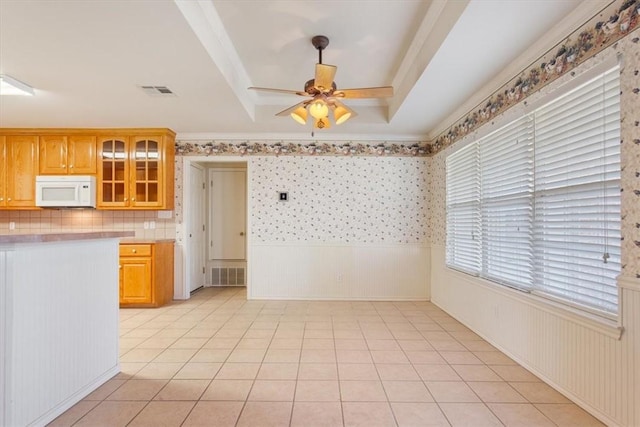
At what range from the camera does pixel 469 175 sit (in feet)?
12.0

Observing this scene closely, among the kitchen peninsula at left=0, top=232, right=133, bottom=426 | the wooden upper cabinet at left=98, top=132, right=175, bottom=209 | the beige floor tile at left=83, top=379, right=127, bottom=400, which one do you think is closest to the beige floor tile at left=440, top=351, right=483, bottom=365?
the beige floor tile at left=83, top=379, right=127, bottom=400

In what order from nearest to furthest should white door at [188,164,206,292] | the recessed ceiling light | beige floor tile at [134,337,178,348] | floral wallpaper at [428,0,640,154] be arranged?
floral wallpaper at [428,0,640,154] → the recessed ceiling light → beige floor tile at [134,337,178,348] → white door at [188,164,206,292]

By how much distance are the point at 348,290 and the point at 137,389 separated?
3105mm

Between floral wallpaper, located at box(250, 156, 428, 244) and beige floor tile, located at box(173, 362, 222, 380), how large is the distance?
2392 mm

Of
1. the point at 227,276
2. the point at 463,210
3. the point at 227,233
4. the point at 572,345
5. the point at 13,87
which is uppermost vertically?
the point at 13,87

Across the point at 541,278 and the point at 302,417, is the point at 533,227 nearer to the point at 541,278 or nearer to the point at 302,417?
the point at 541,278

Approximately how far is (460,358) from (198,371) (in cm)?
217

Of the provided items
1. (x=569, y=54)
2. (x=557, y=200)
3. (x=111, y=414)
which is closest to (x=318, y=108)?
(x=569, y=54)

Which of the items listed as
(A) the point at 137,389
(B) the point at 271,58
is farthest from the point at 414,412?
(B) the point at 271,58

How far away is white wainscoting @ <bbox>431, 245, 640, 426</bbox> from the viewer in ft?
5.63

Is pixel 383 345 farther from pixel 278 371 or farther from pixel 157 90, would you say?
pixel 157 90

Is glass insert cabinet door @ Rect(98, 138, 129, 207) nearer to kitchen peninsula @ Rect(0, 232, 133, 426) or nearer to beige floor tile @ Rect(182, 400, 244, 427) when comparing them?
kitchen peninsula @ Rect(0, 232, 133, 426)

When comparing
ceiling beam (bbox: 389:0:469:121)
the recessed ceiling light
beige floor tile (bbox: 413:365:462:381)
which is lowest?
beige floor tile (bbox: 413:365:462:381)

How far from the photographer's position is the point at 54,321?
192 centimetres
